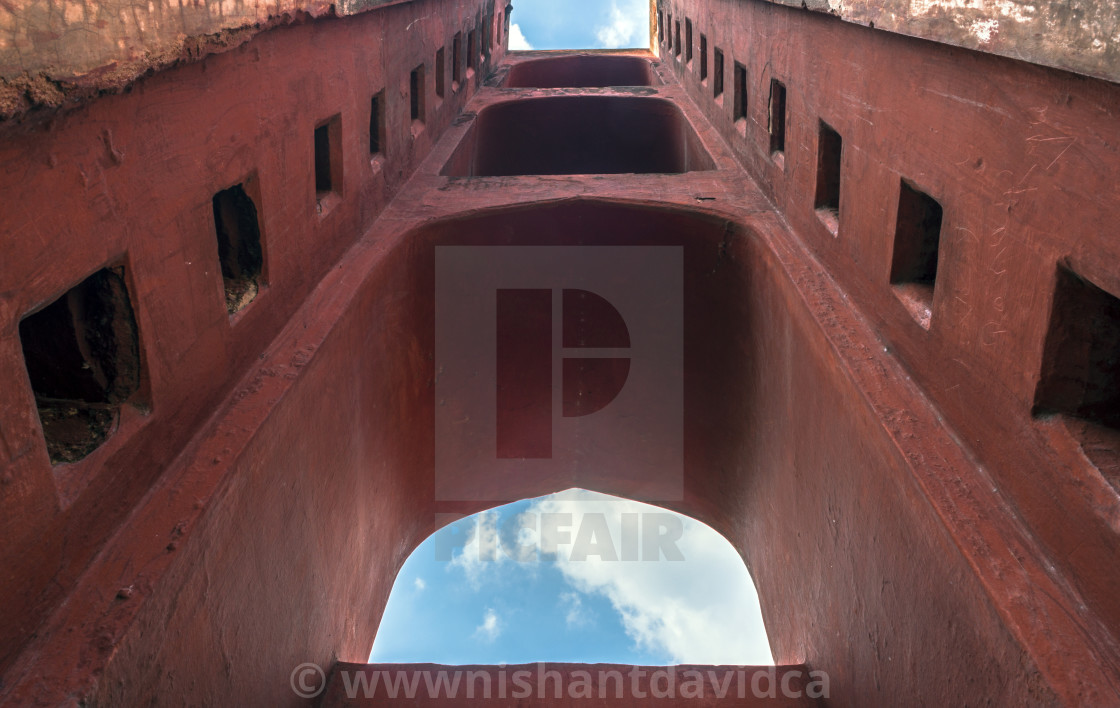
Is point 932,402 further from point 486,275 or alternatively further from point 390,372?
point 486,275

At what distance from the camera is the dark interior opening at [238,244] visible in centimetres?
364

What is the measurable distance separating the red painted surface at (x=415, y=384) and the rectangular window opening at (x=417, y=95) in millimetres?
1190

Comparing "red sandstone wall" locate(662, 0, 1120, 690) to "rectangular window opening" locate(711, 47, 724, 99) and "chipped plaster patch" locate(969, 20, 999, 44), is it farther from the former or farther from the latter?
"rectangular window opening" locate(711, 47, 724, 99)

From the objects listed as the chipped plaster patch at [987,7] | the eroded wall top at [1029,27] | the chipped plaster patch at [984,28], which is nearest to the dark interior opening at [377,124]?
the eroded wall top at [1029,27]

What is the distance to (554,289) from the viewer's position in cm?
706

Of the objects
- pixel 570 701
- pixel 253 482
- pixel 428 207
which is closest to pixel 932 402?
pixel 570 701

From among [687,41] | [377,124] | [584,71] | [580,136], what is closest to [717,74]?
[580,136]

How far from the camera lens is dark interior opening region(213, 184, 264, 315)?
11.9ft

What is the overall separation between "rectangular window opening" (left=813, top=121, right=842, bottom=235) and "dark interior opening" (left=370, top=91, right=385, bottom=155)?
123 inches

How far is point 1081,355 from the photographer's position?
8.08ft
